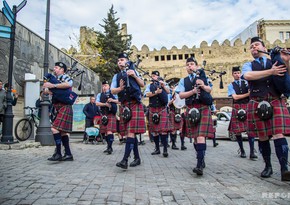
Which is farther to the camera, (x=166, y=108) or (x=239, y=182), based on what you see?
(x=166, y=108)

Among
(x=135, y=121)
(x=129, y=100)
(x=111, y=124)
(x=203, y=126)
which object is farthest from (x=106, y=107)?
(x=203, y=126)

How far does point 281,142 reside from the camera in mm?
3244

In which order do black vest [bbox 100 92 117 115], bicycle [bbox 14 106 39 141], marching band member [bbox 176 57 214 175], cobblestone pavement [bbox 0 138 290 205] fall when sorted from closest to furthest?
cobblestone pavement [bbox 0 138 290 205]
marching band member [bbox 176 57 214 175]
black vest [bbox 100 92 117 115]
bicycle [bbox 14 106 39 141]

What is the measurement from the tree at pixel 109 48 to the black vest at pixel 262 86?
75.1ft

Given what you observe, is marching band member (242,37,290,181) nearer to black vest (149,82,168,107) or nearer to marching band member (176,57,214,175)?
marching band member (176,57,214,175)

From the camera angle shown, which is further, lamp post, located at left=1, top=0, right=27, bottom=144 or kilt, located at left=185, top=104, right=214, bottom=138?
lamp post, located at left=1, top=0, right=27, bottom=144

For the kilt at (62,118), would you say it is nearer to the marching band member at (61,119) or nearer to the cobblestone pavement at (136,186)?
the marching band member at (61,119)

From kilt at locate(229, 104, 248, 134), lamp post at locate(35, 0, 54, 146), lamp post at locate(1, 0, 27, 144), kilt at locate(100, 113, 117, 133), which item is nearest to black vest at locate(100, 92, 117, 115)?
kilt at locate(100, 113, 117, 133)

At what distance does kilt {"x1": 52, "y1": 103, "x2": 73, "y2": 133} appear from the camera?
4.81 metres

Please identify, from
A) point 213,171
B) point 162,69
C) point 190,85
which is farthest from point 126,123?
point 162,69

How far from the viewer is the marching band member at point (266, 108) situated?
10.6 feet

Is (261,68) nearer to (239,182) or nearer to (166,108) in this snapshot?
(239,182)

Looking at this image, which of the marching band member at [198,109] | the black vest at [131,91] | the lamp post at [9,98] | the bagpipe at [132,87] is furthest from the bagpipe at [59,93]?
the lamp post at [9,98]

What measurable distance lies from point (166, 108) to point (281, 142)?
357cm
